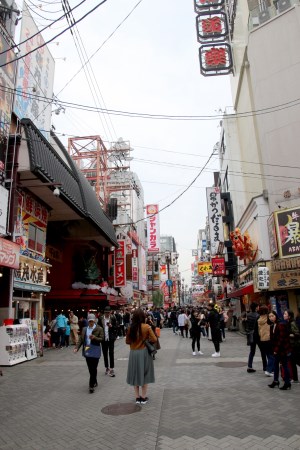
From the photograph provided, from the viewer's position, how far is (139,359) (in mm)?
6551

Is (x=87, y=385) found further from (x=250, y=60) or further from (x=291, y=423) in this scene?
(x=250, y=60)

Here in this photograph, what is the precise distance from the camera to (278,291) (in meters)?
19.8

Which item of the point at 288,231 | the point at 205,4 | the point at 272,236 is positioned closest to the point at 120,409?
the point at 288,231

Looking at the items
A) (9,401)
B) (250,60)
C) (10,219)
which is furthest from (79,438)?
(250,60)

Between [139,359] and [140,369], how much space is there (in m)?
0.17

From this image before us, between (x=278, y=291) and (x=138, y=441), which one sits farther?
(x=278, y=291)

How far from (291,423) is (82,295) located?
68.0ft

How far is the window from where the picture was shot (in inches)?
632

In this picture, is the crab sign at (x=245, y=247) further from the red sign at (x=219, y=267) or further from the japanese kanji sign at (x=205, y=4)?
the japanese kanji sign at (x=205, y=4)

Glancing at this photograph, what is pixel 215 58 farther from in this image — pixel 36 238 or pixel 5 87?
pixel 36 238

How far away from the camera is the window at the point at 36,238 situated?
16.0 m

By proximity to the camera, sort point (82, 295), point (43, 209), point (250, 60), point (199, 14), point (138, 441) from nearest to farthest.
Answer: point (138, 441), point (43, 209), point (250, 60), point (82, 295), point (199, 14)

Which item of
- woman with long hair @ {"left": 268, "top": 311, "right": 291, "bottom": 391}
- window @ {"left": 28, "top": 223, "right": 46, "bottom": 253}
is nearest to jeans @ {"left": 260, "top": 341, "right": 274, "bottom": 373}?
woman with long hair @ {"left": 268, "top": 311, "right": 291, "bottom": 391}

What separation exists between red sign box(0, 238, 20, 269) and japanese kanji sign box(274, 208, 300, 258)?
12.9 m
